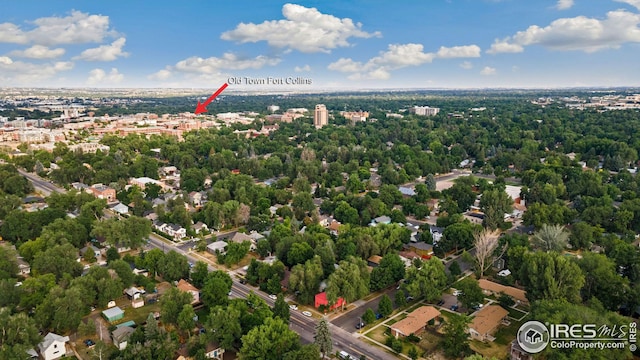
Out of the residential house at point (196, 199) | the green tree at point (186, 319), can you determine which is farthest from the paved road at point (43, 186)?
the green tree at point (186, 319)

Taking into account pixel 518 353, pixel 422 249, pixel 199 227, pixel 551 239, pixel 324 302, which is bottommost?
pixel 518 353

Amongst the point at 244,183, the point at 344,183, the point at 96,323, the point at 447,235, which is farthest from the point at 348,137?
the point at 96,323

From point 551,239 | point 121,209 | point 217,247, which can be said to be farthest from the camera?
point 121,209

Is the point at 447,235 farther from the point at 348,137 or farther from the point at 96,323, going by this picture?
the point at 348,137

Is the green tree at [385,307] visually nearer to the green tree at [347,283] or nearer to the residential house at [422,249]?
the green tree at [347,283]

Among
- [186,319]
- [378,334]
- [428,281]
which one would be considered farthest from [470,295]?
[186,319]

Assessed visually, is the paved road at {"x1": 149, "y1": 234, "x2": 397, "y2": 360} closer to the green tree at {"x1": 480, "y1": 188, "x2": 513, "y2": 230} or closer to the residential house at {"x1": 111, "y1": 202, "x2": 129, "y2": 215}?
the green tree at {"x1": 480, "y1": 188, "x2": 513, "y2": 230}

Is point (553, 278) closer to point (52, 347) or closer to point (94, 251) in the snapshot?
point (52, 347)

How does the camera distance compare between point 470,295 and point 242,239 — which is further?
point 242,239
